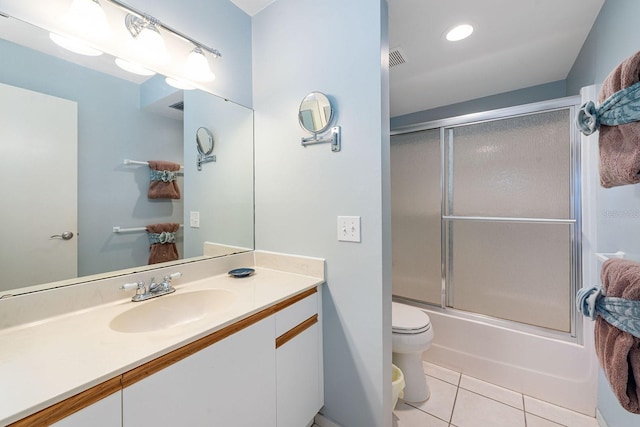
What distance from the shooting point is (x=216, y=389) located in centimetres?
83

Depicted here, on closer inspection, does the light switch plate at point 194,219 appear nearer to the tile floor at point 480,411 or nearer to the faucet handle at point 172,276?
the faucet handle at point 172,276

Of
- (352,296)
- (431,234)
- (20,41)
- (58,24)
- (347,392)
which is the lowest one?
(347,392)

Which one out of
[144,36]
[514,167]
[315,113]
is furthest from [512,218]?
[144,36]

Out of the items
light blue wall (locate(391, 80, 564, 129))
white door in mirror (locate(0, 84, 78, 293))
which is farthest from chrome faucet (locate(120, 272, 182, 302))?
light blue wall (locate(391, 80, 564, 129))

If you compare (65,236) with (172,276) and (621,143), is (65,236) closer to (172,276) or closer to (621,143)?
(172,276)

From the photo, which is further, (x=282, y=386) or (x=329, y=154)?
(x=329, y=154)

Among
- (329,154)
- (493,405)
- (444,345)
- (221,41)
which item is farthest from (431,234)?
(221,41)

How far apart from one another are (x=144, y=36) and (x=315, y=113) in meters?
0.84

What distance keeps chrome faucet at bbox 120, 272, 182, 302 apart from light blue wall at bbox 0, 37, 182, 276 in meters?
0.12

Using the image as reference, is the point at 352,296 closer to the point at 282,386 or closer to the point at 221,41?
the point at 282,386

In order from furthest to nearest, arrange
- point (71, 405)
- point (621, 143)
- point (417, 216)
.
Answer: point (417, 216) → point (621, 143) → point (71, 405)

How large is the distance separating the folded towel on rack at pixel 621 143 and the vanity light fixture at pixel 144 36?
5.42 feet

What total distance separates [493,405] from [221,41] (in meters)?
2.80

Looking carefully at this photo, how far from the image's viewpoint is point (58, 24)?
0.95m
